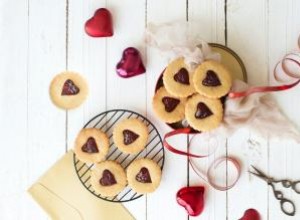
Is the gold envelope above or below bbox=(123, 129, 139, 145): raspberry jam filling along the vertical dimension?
below

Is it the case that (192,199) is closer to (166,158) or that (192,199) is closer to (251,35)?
(166,158)

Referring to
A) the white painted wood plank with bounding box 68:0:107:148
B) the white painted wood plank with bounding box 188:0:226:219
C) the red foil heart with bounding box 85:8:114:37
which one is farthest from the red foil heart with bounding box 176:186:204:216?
the red foil heart with bounding box 85:8:114:37

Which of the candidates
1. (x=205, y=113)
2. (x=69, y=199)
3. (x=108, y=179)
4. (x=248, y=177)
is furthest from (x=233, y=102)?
(x=69, y=199)

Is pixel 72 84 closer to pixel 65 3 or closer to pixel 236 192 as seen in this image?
pixel 65 3

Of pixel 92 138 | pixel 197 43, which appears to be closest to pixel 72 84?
pixel 92 138

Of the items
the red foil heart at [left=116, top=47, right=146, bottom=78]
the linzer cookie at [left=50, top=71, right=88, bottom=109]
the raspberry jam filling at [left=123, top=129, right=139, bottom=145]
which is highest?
the red foil heart at [left=116, top=47, right=146, bottom=78]

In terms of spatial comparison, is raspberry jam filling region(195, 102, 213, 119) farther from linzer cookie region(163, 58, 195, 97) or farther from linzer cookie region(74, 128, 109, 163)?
linzer cookie region(74, 128, 109, 163)
